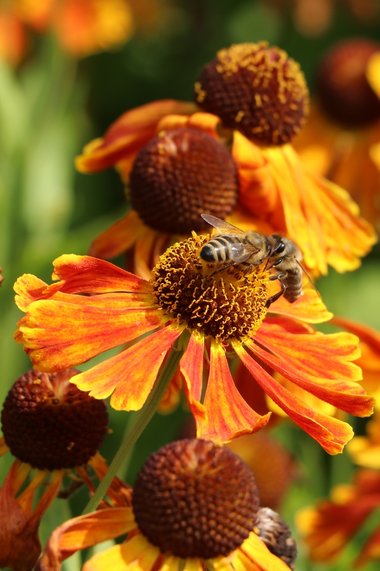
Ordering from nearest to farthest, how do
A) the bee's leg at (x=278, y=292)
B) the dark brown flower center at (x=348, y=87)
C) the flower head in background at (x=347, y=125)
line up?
the bee's leg at (x=278, y=292)
the flower head in background at (x=347, y=125)
the dark brown flower center at (x=348, y=87)

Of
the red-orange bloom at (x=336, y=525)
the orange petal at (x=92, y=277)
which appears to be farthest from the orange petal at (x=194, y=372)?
the red-orange bloom at (x=336, y=525)

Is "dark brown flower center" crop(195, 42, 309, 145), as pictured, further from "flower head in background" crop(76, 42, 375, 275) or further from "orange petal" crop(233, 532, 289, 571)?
"orange petal" crop(233, 532, 289, 571)

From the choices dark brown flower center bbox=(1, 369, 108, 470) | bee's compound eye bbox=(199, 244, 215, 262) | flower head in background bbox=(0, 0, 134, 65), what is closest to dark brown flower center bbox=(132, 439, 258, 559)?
dark brown flower center bbox=(1, 369, 108, 470)

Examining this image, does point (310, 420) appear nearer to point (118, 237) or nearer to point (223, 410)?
point (223, 410)

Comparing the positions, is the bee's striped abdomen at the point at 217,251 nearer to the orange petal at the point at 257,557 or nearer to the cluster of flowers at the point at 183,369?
the cluster of flowers at the point at 183,369

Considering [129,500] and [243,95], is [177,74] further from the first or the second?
[129,500]

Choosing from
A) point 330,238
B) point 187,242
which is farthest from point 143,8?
point 187,242
